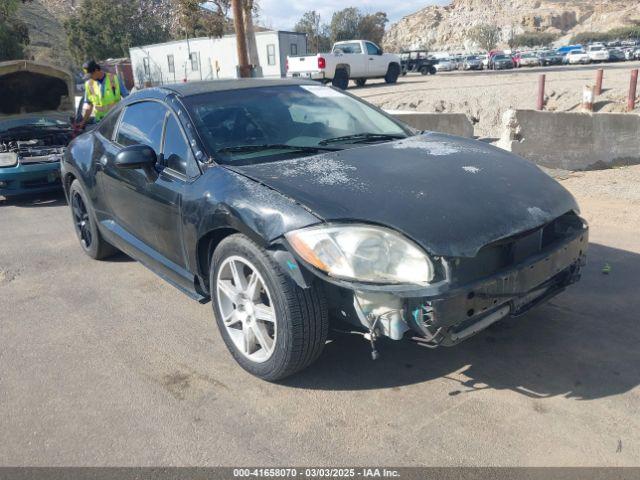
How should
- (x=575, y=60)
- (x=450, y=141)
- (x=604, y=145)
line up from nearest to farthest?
(x=450, y=141)
(x=604, y=145)
(x=575, y=60)

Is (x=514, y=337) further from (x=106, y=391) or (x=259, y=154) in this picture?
(x=106, y=391)

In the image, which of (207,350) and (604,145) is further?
(604,145)

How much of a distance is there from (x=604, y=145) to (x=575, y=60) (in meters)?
38.4

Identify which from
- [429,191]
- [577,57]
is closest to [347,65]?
[429,191]

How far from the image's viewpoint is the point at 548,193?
10.9 ft

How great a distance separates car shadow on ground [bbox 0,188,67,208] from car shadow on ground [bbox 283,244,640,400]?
632 cm

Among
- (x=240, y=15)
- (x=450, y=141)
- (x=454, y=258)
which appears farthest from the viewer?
(x=240, y=15)

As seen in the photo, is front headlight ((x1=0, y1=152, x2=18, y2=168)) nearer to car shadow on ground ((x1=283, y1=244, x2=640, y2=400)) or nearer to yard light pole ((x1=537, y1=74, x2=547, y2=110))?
car shadow on ground ((x1=283, y1=244, x2=640, y2=400))

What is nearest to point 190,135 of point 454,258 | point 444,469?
point 454,258

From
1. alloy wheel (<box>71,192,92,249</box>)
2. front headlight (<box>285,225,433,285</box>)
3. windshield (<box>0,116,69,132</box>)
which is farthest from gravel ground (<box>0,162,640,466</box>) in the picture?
windshield (<box>0,116,69,132</box>)

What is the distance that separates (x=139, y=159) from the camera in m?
3.73

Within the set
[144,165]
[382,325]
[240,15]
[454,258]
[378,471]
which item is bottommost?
[378,471]

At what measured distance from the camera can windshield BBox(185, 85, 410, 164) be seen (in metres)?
3.66

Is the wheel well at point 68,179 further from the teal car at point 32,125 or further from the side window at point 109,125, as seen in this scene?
the teal car at point 32,125
